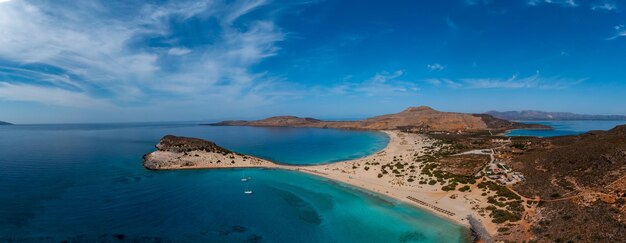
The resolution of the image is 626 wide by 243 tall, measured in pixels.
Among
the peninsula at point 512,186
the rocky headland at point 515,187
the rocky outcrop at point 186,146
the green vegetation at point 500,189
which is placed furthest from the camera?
the rocky outcrop at point 186,146

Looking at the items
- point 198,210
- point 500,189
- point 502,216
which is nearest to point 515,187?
point 500,189

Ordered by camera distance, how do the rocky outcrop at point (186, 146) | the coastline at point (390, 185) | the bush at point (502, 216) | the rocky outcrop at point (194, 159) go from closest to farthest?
the bush at point (502, 216), the coastline at point (390, 185), the rocky outcrop at point (194, 159), the rocky outcrop at point (186, 146)

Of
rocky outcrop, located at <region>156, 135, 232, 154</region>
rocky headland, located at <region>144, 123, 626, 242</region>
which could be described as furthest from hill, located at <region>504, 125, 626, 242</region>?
rocky outcrop, located at <region>156, 135, 232, 154</region>

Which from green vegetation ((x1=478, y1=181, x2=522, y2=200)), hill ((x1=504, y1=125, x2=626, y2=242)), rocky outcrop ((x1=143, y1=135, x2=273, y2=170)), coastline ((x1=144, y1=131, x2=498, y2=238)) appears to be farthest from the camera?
rocky outcrop ((x1=143, y1=135, x2=273, y2=170))

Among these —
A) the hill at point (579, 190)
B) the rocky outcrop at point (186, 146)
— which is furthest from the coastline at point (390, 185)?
the hill at point (579, 190)

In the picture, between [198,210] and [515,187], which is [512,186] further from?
[198,210]

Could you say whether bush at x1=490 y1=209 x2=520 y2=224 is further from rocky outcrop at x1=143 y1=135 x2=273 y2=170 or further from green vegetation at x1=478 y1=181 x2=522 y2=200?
rocky outcrop at x1=143 y1=135 x2=273 y2=170

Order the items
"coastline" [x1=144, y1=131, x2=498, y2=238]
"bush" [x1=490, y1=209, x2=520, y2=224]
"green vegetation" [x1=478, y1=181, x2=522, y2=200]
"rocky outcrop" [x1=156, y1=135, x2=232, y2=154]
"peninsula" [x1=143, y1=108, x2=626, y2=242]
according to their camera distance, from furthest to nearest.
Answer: "rocky outcrop" [x1=156, y1=135, x2=232, y2=154]
"green vegetation" [x1=478, y1=181, x2=522, y2=200]
"coastline" [x1=144, y1=131, x2=498, y2=238]
"bush" [x1=490, y1=209, x2=520, y2=224]
"peninsula" [x1=143, y1=108, x2=626, y2=242]

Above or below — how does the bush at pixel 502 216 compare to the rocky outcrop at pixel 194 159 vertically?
below

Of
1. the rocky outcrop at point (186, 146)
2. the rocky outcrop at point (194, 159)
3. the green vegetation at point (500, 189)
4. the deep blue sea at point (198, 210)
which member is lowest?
the deep blue sea at point (198, 210)

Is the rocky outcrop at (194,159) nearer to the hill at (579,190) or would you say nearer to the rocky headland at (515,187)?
the rocky headland at (515,187)

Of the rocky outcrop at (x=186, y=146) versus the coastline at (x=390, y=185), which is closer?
the coastline at (x=390, y=185)

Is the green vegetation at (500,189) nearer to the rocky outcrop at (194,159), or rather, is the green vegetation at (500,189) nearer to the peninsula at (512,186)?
the peninsula at (512,186)
